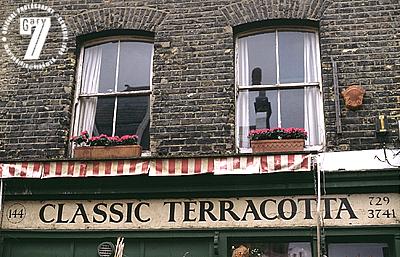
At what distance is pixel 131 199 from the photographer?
8312 mm

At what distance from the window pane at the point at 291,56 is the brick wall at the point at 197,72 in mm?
374

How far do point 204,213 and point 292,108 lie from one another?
7.13 feet

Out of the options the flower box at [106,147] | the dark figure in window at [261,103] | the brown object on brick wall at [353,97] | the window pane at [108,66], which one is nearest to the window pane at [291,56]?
the dark figure in window at [261,103]

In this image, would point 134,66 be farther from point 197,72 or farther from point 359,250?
point 359,250

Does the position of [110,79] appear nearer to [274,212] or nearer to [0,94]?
[0,94]

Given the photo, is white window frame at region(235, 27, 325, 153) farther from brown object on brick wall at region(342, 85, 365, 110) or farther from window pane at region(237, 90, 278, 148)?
brown object on brick wall at region(342, 85, 365, 110)

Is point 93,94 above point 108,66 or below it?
below

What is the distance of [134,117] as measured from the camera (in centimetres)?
906

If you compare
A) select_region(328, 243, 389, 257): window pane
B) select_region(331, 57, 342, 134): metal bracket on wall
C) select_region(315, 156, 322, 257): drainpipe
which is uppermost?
select_region(331, 57, 342, 134): metal bracket on wall

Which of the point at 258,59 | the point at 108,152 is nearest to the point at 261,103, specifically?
the point at 258,59

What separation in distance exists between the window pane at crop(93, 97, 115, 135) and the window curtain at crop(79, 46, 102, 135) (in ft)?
0.22

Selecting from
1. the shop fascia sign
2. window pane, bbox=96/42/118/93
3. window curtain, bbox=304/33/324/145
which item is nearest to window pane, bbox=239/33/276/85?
window curtain, bbox=304/33/324/145

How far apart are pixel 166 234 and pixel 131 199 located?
770mm

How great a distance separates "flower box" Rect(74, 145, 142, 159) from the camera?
8.41 meters
